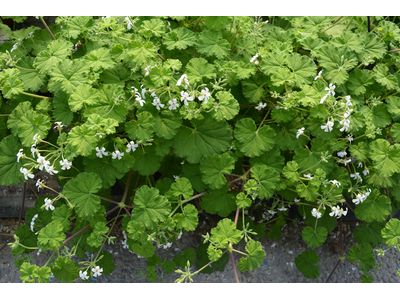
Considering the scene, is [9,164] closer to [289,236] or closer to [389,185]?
[289,236]

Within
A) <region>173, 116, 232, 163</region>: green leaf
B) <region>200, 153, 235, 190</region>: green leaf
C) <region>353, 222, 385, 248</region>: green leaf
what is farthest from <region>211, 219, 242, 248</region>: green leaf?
<region>353, 222, 385, 248</region>: green leaf

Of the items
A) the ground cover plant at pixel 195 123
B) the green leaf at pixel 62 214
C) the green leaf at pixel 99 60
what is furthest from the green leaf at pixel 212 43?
the green leaf at pixel 62 214

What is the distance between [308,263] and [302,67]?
1.99m

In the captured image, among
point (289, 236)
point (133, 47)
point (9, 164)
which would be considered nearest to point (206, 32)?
point (133, 47)

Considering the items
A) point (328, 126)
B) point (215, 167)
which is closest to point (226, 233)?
point (215, 167)

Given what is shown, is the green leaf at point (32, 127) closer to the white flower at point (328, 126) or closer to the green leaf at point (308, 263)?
the white flower at point (328, 126)

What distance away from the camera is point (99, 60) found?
9.00 ft

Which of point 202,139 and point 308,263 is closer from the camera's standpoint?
point 202,139

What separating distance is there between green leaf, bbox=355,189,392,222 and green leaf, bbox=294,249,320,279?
71cm

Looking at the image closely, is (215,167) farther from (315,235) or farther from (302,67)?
(315,235)

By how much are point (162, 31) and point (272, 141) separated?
131 centimetres

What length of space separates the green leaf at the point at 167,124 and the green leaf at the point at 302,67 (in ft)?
3.46

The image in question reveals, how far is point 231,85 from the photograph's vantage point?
2820 millimetres

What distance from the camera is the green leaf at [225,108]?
2584mm
